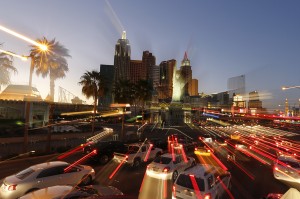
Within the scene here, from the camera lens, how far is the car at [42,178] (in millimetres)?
9531

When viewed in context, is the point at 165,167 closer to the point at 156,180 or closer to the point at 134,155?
the point at 156,180

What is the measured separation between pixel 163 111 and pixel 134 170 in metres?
103

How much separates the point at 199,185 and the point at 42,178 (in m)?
6.70

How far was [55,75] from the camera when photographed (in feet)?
121

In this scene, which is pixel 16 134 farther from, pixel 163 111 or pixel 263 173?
pixel 163 111

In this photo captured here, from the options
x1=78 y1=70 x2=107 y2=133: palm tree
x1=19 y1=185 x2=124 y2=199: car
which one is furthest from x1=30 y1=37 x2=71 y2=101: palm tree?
x1=19 y1=185 x2=124 y2=199: car

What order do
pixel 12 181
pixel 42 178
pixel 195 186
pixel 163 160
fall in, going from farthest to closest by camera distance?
pixel 163 160
pixel 42 178
pixel 12 181
pixel 195 186

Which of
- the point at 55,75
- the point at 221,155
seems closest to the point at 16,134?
the point at 55,75

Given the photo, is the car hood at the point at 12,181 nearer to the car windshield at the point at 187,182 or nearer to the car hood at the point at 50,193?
the car hood at the point at 50,193

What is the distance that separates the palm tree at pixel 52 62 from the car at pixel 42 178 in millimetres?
20722

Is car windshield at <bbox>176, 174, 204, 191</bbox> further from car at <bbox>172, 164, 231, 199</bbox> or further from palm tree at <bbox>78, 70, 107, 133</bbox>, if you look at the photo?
palm tree at <bbox>78, 70, 107, 133</bbox>

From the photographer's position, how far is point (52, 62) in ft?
112

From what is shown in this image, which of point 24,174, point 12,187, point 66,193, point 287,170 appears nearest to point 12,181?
point 12,187

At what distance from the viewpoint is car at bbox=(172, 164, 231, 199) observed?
29.8 feet
